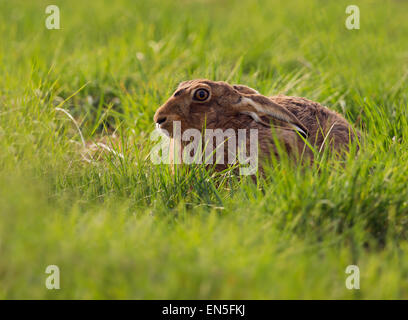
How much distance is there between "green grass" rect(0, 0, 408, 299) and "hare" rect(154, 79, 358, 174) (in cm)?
22

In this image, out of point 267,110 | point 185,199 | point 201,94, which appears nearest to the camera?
point 185,199

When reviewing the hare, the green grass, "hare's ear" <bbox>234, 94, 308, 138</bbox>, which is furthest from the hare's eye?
the green grass

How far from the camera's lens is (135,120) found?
5.05m

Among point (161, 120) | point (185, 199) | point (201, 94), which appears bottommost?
point (185, 199)

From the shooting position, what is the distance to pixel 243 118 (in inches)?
165

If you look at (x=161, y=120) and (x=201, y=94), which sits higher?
(x=201, y=94)

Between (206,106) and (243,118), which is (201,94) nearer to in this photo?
(206,106)

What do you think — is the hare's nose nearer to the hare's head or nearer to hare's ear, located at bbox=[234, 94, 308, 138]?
the hare's head

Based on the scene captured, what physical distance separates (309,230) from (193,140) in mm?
1244

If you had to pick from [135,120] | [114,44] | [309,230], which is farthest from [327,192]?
[114,44]

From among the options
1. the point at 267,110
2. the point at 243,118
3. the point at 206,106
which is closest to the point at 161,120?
the point at 206,106

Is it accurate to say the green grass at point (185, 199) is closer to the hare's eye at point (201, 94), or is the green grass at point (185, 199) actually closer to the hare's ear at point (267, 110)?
the hare's ear at point (267, 110)

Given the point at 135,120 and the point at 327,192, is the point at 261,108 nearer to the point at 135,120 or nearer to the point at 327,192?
the point at 327,192

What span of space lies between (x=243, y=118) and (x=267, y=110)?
Result: 0.21 m
